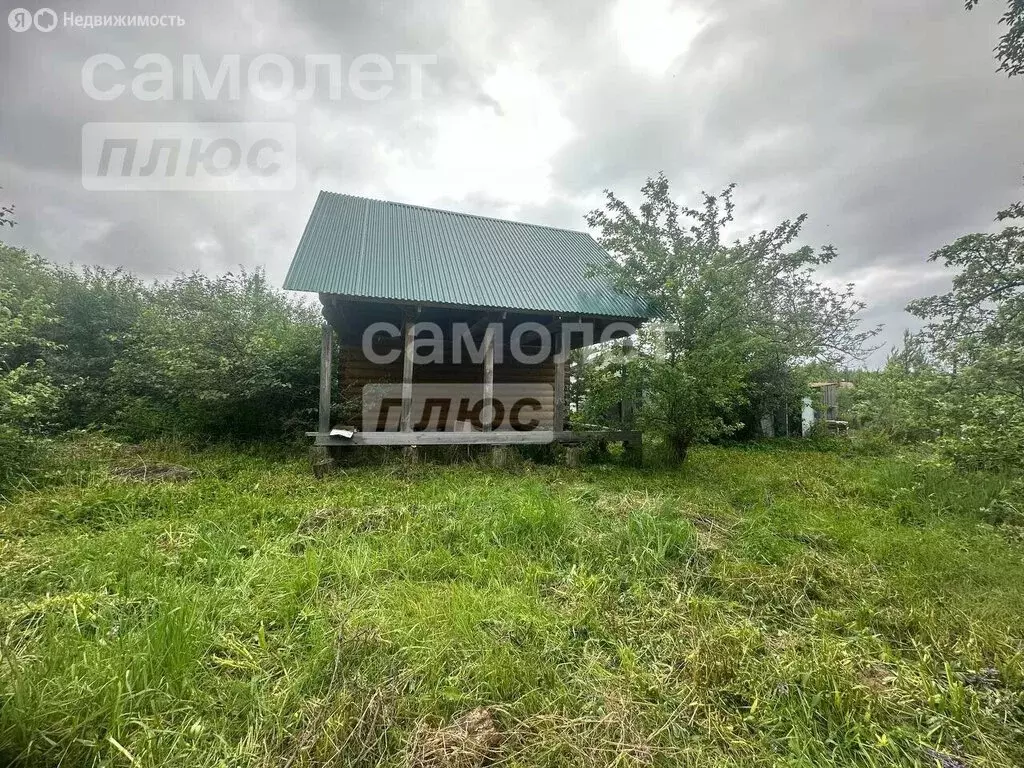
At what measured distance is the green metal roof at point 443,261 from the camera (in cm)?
668

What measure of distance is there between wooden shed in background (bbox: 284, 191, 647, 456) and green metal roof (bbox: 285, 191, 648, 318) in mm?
26

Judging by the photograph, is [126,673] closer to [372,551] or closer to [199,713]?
[199,713]

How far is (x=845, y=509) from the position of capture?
4.96 meters

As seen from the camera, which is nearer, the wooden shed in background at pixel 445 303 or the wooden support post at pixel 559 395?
the wooden shed in background at pixel 445 303

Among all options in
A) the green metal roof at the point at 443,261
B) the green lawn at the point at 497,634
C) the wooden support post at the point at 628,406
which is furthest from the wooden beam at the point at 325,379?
the wooden support post at the point at 628,406

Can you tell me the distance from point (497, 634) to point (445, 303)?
526cm

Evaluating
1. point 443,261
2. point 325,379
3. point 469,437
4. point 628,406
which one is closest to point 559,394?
point 628,406

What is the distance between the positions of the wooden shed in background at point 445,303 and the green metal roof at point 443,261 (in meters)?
0.03

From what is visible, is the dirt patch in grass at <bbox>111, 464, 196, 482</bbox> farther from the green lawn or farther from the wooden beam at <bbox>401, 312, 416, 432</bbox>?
the wooden beam at <bbox>401, 312, 416, 432</bbox>

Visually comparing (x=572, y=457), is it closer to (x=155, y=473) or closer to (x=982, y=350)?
(x=982, y=350)

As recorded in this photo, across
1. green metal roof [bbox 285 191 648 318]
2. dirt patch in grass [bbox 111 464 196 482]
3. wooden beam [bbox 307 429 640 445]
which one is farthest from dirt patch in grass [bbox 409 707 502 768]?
green metal roof [bbox 285 191 648 318]

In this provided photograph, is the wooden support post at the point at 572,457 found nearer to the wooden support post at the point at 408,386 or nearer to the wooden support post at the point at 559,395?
the wooden support post at the point at 559,395

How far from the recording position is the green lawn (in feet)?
5.41

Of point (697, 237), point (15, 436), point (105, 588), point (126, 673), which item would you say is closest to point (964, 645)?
point (126, 673)
